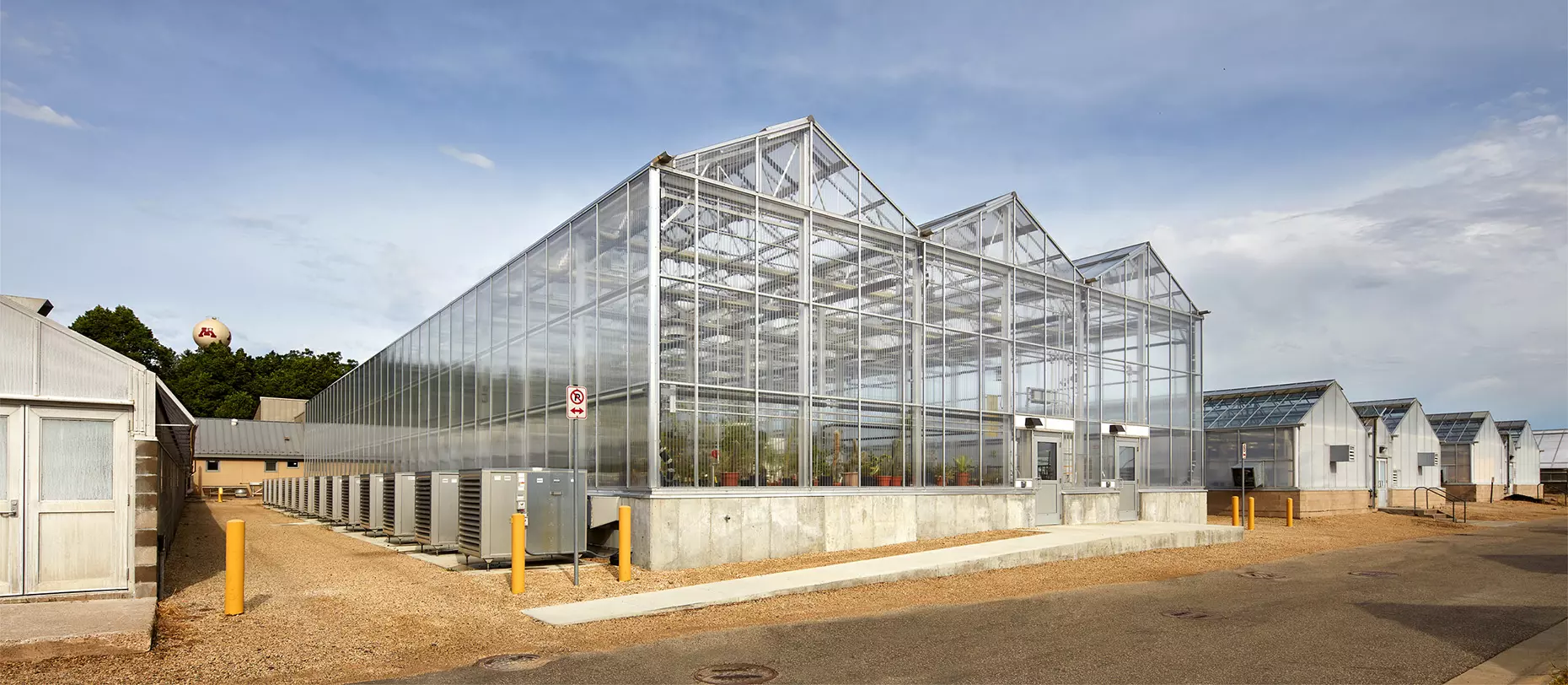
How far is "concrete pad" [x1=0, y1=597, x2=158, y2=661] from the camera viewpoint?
9273mm

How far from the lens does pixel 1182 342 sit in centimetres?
3209

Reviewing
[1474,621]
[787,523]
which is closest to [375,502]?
[787,523]

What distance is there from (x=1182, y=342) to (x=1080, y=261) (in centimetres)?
504

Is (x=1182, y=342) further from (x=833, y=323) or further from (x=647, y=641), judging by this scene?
(x=647, y=641)

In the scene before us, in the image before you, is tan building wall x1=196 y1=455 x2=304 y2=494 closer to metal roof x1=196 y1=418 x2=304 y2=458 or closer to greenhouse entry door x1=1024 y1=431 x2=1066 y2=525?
metal roof x1=196 y1=418 x2=304 y2=458

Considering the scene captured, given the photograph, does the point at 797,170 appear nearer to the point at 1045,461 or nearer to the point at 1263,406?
the point at 1045,461

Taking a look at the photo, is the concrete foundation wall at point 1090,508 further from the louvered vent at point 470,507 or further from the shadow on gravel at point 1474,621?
the louvered vent at point 470,507

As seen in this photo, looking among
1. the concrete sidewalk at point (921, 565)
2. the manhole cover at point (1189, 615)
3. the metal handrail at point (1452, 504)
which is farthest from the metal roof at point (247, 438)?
the metal handrail at point (1452, 504)

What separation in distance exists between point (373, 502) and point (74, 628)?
14737 mm

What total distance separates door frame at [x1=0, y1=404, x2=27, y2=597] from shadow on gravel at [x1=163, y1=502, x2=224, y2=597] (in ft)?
6.54

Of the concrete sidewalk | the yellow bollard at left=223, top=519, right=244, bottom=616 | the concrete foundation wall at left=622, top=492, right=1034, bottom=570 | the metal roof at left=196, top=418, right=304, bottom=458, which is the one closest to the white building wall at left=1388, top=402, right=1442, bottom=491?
the concrete sidewalk

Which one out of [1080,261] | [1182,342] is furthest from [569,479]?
[1182,342]

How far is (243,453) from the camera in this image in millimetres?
59531

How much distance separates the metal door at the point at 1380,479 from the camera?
43.1m
